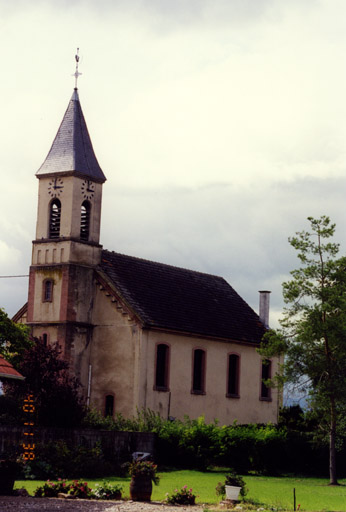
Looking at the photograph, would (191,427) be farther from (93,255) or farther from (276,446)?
(93,255)

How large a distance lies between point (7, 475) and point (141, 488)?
356cm

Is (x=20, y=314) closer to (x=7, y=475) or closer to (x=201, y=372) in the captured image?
(x=201, y=372)

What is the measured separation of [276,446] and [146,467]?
15.0 m

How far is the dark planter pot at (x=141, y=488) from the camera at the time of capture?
23672 millimetres

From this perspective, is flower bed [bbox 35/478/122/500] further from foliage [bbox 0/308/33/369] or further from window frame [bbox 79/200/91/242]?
window frame [bbox 79/200/91/242]

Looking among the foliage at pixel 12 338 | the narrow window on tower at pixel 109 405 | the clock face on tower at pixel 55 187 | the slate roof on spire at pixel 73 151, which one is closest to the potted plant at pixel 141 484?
the foliage at pixel 12 338

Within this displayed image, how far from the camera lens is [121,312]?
4672 cm

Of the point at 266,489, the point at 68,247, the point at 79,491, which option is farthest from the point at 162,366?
the point at 79,491

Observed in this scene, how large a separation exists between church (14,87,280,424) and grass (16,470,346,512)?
11406 millimetres

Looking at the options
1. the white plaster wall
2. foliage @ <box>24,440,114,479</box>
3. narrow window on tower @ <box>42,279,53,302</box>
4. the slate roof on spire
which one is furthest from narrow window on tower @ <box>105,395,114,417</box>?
foliage @ <box>24,440,114,479</box>

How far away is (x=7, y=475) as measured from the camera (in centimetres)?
2353

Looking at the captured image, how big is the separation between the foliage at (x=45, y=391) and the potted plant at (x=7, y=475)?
1190cm

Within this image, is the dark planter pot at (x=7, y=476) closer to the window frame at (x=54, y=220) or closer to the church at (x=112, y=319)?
the church at (x=112, y=319)

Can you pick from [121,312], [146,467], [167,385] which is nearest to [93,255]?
[121,312]
